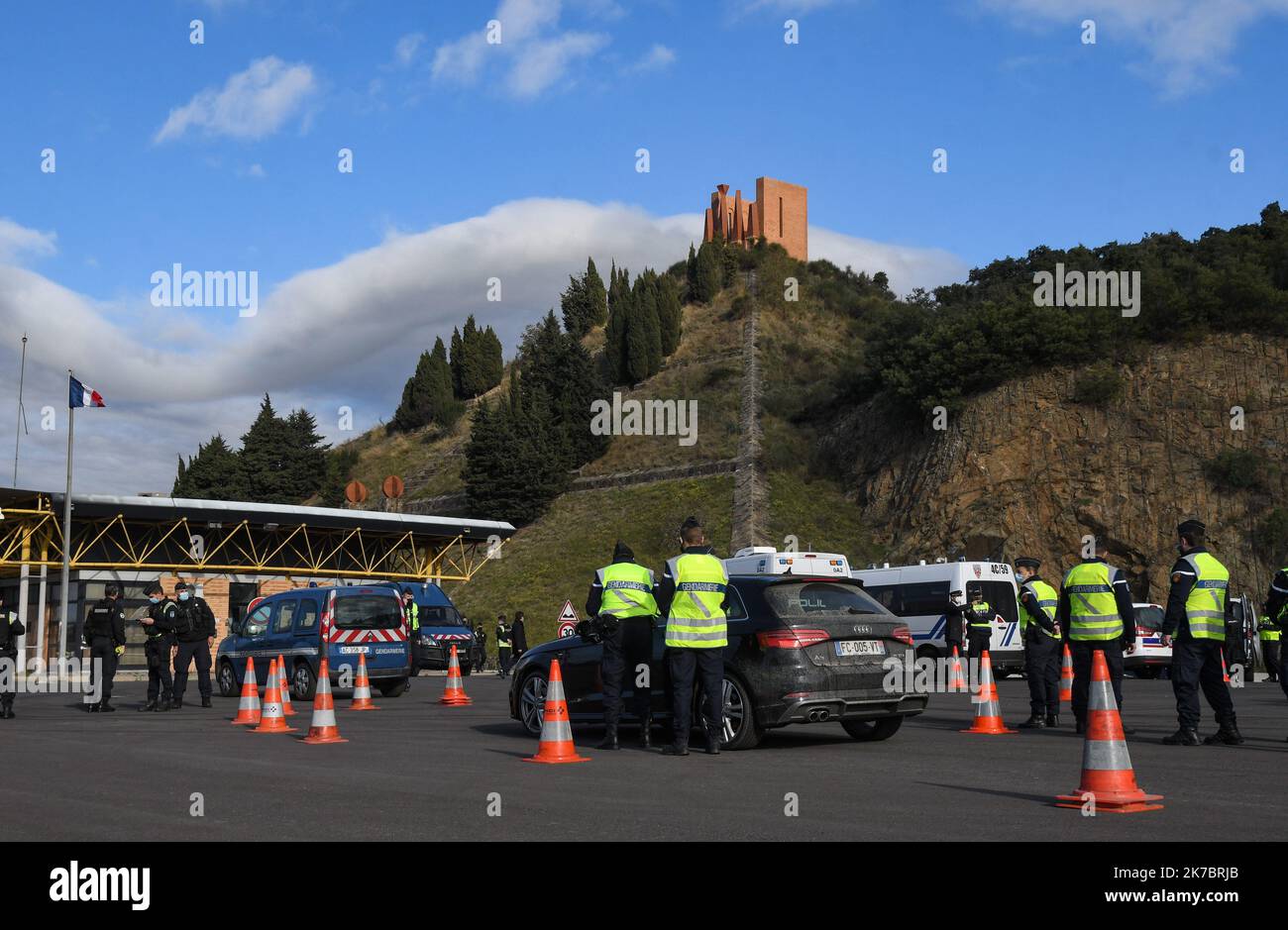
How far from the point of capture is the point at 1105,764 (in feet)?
25.1

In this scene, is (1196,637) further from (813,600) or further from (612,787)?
(612,787)

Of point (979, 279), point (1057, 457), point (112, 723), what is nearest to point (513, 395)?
point (979, 279)

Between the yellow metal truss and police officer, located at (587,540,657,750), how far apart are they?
2991 cm

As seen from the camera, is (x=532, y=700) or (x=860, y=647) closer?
(x=860, y=647)

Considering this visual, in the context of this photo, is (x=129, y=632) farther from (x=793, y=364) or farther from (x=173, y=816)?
(x=793, y=364)

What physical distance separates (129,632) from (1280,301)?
3989 cm

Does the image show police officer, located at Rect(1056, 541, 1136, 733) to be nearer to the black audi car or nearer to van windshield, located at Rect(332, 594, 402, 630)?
the black audi car

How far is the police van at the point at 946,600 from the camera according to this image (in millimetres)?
27234

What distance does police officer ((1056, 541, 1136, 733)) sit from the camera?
40.0 feet

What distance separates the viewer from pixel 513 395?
233 ft

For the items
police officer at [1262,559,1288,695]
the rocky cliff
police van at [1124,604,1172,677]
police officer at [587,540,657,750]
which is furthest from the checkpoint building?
police officer at [1262,559,1288,695]

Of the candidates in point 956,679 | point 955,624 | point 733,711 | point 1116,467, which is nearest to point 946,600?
point 955,624

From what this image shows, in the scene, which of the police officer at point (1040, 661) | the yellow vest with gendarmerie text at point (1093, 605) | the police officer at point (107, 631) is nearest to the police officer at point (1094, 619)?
the yellow vest with gendarmerie text at point (1093, 605)

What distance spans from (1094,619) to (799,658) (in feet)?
10.5
